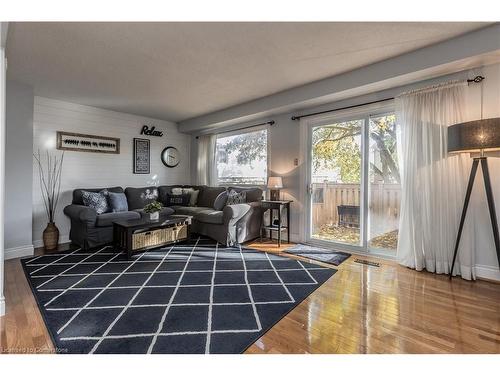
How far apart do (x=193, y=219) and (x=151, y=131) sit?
2.32 metres

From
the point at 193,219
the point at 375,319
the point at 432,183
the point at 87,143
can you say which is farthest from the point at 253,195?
the point at 87,143

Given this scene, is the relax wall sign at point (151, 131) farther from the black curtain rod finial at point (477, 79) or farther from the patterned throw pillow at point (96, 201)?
the black curtain rod finial at point (477, 79)

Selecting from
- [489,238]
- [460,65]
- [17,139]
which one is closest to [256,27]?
[460,65]

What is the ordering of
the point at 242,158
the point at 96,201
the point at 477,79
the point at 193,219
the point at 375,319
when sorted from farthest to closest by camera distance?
the point at 242,158, the point at 193,219, the point at 96,201, the point at 477,79, the point at 375,319

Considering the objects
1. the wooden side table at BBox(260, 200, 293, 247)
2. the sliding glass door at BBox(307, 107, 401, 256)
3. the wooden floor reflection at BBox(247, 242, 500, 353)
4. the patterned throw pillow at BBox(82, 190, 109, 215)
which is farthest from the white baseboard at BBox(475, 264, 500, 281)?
the patterned throw pillow at BBox(82, 190, 109, 215)

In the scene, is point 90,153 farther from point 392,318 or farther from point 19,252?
point 392,318

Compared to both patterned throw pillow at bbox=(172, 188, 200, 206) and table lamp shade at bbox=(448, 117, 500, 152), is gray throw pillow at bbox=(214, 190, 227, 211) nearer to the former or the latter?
patterned throw pillow at bbox=(172, 188, 200, 206)

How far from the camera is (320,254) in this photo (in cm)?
344

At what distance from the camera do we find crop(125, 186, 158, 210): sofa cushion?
466 centimetres

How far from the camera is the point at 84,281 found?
2480 millimetres

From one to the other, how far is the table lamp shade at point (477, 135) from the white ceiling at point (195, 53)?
34.0 inches

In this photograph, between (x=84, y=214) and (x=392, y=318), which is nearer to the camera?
(x=392, y=318)
